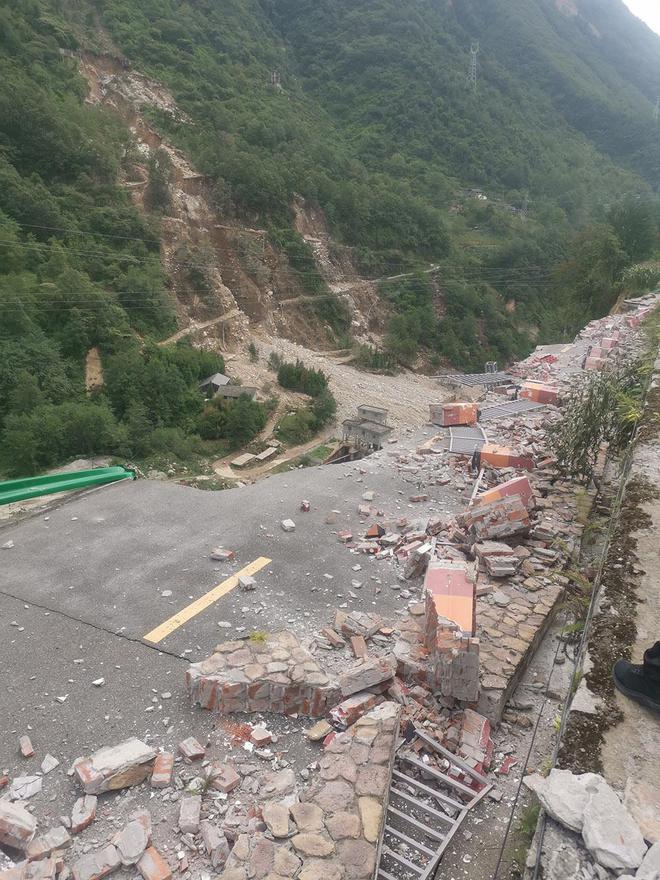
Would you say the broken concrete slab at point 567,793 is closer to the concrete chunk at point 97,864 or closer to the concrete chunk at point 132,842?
the concrete chunk at point 132,842

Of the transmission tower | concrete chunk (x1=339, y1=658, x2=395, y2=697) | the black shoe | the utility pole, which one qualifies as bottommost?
concrete chunk (x1=339, y1=658, x2=395, y2=697)

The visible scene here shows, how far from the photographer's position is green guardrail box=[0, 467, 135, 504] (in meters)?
8.20

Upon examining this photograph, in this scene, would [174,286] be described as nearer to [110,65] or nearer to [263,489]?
[110,65]

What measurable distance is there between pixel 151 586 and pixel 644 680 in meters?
4.70

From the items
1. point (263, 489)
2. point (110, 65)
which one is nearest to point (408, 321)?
point (110, 65)

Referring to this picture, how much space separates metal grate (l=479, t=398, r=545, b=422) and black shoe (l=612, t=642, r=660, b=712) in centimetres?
776

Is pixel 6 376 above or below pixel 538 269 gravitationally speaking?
below

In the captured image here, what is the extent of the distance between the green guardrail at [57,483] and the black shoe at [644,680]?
7.45m

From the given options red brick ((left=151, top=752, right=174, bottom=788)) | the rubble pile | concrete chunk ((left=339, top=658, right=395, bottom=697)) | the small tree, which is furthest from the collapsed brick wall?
the small tree

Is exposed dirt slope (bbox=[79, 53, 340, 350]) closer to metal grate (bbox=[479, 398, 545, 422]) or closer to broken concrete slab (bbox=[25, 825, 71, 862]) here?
metal grate (bbox=[479, 398, 545, 422])

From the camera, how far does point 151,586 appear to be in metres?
5.93

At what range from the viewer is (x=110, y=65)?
31.2m

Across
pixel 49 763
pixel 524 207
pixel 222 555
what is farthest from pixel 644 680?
pixel 524 207

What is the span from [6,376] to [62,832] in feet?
48.8
